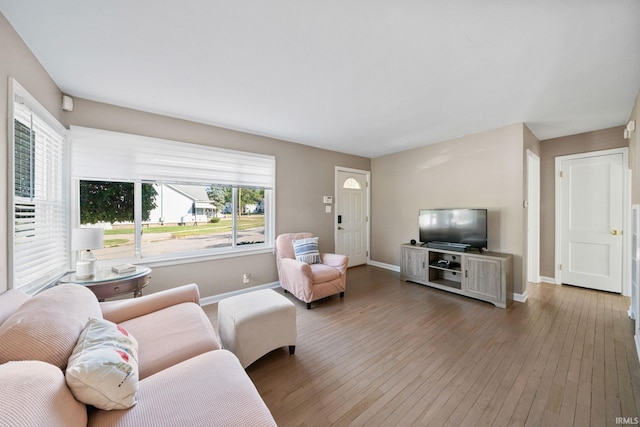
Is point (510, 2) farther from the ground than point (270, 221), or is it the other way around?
point (510, 2)

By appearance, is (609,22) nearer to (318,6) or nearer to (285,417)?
(318,6)

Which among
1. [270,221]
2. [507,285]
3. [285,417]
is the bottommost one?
[285,417]

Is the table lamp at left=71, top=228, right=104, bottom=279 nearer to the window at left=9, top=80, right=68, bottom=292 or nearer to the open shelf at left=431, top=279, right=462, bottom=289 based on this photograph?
the window at left=9, top=80, right=68, bottom=292

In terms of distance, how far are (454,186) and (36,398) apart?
14.6 ft

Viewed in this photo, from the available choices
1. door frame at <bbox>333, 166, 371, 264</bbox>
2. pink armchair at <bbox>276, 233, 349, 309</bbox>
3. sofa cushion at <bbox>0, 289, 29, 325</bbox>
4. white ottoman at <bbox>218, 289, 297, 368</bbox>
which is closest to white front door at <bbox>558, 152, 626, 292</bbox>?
door frame at <bbox>333, 166, 371, 264</bbox>

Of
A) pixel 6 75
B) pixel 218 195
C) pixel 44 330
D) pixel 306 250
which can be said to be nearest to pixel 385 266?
pixel 306 250

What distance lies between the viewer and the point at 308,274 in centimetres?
293

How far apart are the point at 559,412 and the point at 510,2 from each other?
247 centimetres

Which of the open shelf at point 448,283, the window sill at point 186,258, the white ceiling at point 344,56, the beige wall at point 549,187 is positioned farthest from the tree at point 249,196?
the beige wall at point 549,187

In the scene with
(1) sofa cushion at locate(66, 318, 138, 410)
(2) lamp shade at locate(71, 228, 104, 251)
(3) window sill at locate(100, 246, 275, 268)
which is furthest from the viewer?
(3) window sill at locate(100, 246, 275, 268)

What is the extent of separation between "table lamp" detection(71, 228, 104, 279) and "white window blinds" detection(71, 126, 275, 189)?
76cm

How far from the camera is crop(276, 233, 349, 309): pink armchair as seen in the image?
9.73ft

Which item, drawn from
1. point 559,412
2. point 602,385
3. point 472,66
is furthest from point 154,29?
point 602,385

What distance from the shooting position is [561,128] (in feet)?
10.9
